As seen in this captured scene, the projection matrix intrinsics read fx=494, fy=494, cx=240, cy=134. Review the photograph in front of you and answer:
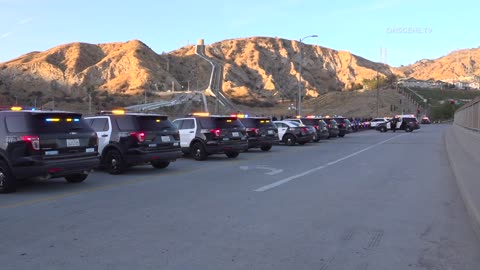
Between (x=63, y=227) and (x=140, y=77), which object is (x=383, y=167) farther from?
(x=140, y=77)

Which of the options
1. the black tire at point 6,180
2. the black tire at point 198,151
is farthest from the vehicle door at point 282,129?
the black tire at point 6,180

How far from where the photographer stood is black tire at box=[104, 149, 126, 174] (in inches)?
549

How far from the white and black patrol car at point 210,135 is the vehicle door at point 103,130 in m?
4.53

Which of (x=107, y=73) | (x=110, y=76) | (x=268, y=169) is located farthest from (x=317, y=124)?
(x=107, y=73)

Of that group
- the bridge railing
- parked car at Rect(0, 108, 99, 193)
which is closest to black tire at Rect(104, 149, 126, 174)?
parked car at Rect(0, 108, 99, 193)

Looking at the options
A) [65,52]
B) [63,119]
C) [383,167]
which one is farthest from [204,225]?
[65,52]

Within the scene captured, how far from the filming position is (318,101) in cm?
13525

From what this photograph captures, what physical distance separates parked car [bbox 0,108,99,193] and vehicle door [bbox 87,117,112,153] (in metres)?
2.97

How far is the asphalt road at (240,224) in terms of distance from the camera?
18.5 ft

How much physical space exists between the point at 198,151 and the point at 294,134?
414 inches

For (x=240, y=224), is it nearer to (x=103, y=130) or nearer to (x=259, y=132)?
(x=103, y=130)

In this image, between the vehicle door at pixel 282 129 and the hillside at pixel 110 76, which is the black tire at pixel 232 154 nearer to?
the vehicle door at pixel 282 129

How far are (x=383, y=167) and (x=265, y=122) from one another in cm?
874

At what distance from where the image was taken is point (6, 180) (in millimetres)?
10305
